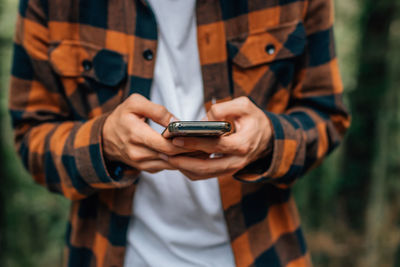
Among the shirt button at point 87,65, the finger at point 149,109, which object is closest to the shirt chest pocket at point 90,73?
the shirt button at point 87,65

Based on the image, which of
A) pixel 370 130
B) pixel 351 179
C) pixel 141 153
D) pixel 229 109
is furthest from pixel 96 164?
pixel 351 179

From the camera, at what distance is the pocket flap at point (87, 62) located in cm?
114

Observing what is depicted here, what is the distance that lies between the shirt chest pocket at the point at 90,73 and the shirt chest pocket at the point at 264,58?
38 cm

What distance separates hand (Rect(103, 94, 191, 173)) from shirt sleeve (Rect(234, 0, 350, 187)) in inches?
10.9

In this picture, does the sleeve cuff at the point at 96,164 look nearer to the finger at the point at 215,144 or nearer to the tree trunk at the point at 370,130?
the finger at the point at 215,144

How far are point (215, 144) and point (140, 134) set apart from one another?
0.19 m

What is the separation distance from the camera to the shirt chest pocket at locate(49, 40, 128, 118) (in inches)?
45.0

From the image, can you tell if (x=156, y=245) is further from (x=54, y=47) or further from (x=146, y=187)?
(x=54, y=47)

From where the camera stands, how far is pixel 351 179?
3445 mm

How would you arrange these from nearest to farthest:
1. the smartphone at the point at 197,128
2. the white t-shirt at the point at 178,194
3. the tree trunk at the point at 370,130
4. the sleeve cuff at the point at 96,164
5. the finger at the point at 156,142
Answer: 1. the smartphone at the point at 197,128
2. the finger at the point at 156,142
3. the sleeve cuff at the point at 96,164
4. the white t-shirt at the point at 178,194
5. the tree trunk at the point at 370,130

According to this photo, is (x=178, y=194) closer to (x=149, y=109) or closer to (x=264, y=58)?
(x=149, y=109)

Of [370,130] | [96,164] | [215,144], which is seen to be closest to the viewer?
[215,144]

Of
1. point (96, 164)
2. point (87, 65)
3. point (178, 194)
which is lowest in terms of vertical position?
point (178, 194)

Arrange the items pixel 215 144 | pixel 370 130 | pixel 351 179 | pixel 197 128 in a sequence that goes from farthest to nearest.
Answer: pixel 351 179
pixel 370 130
pixel 215 144
pixel 197 128
